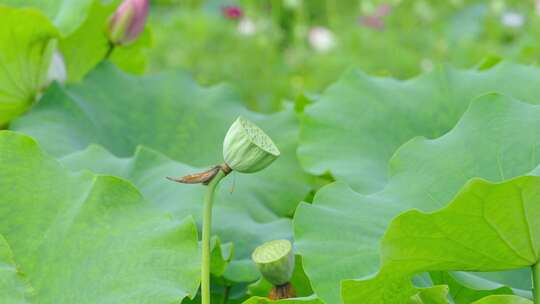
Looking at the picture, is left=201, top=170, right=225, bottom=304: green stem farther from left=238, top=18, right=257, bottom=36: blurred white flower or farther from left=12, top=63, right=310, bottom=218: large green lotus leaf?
left=238, top=18, right=257, bottom=36: blurred white flower

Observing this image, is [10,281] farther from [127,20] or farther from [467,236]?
[127,20]

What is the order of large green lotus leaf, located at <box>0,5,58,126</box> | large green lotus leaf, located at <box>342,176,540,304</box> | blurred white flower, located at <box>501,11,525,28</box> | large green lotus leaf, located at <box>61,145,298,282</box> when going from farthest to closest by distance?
blurred white flower, located at <box>501,11,525,28</box>, large green lotus leaf, located at <box>0,5,58,126</box>, large green lotus leaf, located at <box>61,145,298,282</box>, large green lotus leaf, located at <box>342,176,540,304</box>

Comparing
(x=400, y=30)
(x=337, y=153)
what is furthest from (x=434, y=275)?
(x=400, y=30)

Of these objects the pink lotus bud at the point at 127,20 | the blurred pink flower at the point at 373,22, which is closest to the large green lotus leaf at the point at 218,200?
the pink lotus bud at the point at 127,20

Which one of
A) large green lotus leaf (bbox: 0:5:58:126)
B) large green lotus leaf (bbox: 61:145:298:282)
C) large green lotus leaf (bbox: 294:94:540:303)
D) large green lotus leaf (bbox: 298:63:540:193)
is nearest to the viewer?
large green lotus leaf (bbox: 294:94:540:303)

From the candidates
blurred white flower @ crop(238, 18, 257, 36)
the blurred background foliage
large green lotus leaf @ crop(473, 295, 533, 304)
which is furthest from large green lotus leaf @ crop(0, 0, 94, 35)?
blurred white flower @ crop(238, 18, 257, 36)

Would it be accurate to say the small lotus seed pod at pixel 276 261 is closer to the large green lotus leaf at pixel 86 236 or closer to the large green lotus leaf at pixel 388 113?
the large green lotus leaf at pixel 86 236
